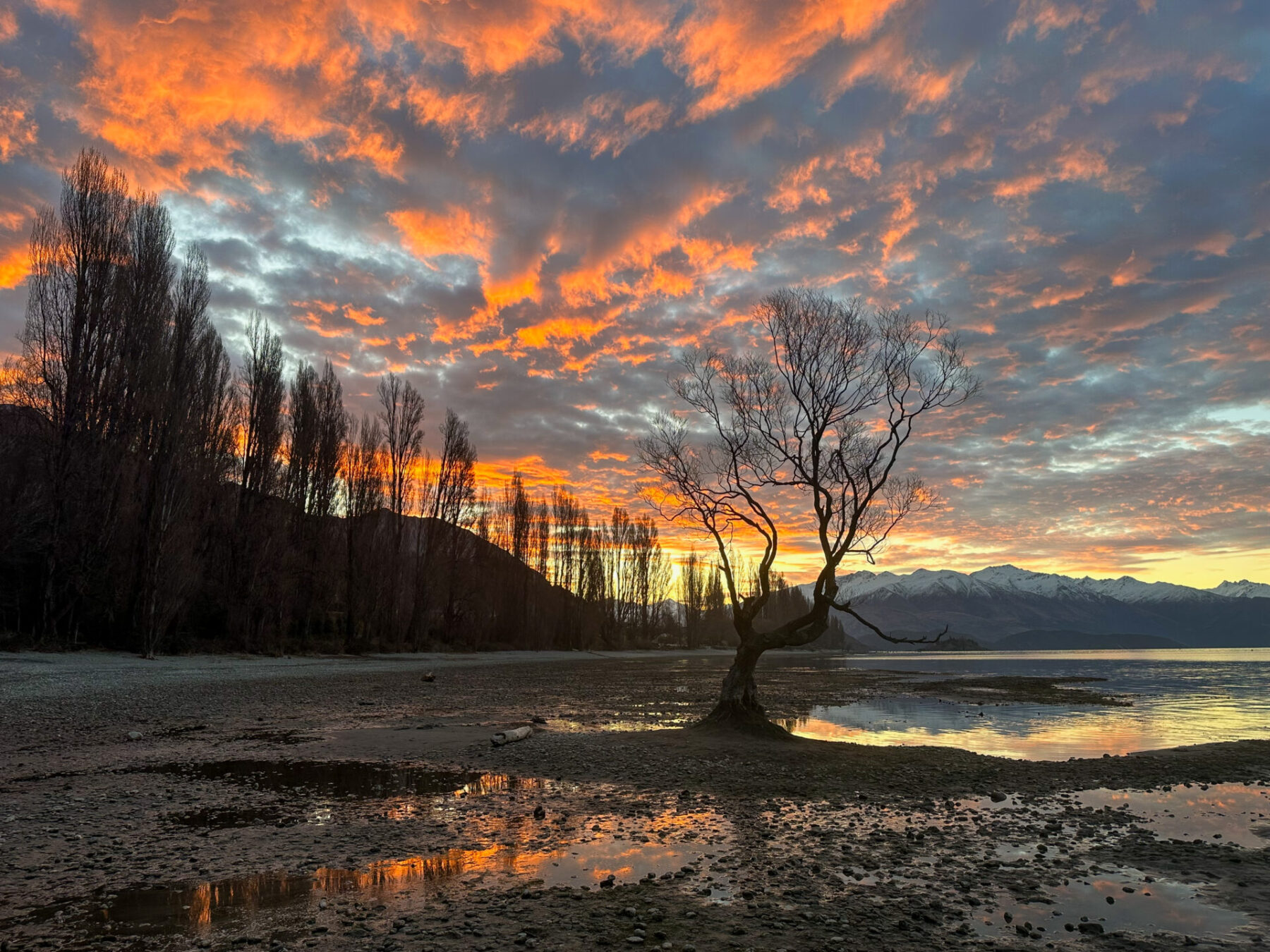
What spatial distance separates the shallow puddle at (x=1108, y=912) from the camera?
6090 millimetres

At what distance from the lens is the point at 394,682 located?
3528 cm

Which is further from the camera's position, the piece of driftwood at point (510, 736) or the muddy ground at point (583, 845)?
the piece of driftwood at point (510, 736)

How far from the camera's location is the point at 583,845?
8.48 metres

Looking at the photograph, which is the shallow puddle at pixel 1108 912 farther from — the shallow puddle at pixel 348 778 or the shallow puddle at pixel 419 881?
the shallow puddle at pixel 348 778

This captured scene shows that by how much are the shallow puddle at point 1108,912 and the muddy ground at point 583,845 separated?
0.03 m

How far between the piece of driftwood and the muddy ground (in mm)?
287

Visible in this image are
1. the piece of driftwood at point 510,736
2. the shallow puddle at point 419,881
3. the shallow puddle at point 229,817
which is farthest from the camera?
the piece of driftwood at point 510,736

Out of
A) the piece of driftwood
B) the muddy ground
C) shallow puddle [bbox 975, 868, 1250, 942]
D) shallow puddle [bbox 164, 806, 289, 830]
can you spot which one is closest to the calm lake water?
the muddy ground

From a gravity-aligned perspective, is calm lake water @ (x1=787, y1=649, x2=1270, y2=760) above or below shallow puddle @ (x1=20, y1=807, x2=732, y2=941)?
below

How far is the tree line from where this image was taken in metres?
36.6

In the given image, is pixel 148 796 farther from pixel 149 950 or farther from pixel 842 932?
pixel 842 932

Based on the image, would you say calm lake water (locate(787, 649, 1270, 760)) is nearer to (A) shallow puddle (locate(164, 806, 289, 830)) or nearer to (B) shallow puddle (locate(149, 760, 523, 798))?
(B) shallow puddle (locate(149, 760, 523, 798))

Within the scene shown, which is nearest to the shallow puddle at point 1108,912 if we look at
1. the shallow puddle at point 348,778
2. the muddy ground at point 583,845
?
the muddy ground at point 583,845

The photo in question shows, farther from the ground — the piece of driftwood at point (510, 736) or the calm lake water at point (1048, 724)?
the piece of driftwood at point (510, 736)
